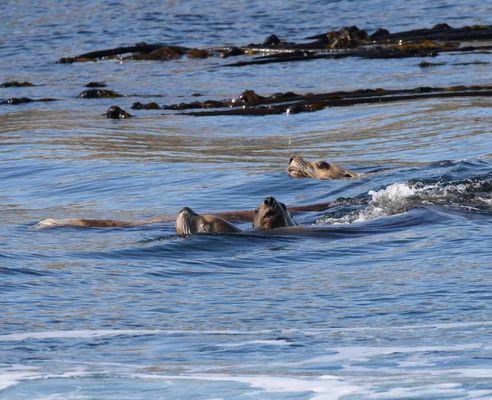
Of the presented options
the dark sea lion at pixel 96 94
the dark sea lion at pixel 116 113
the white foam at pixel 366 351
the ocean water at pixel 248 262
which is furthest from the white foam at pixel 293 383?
the dark sea lion at pixel 96 94

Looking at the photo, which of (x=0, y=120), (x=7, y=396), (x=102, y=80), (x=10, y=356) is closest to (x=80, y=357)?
(x=10, y=356)

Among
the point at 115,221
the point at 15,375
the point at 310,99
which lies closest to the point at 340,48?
the point at 310,99

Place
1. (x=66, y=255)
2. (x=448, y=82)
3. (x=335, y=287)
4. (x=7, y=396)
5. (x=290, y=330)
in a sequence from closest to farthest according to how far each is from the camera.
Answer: (x=7, y=396)
(x=290, y=330)
(x=335, y=287)
(x=66, y=255)
(x=448, y=82)

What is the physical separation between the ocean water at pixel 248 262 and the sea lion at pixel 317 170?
0.46 feet

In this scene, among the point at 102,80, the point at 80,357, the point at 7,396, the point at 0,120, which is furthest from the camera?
the point at 102,80

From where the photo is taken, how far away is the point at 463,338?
4.93m

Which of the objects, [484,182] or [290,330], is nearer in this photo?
[290,330]

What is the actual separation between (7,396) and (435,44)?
20798 millimetres

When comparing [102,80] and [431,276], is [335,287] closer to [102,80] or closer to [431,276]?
[431,276]

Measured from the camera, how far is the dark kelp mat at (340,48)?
23.6 meters

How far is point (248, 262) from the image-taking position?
7.11m

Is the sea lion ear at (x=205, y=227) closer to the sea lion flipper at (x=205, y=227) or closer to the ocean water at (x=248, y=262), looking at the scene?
the sea lion flipper at (x=205, y=227)

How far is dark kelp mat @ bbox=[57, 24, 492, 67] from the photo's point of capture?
23.6m

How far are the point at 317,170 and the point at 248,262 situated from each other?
4.01 metres
